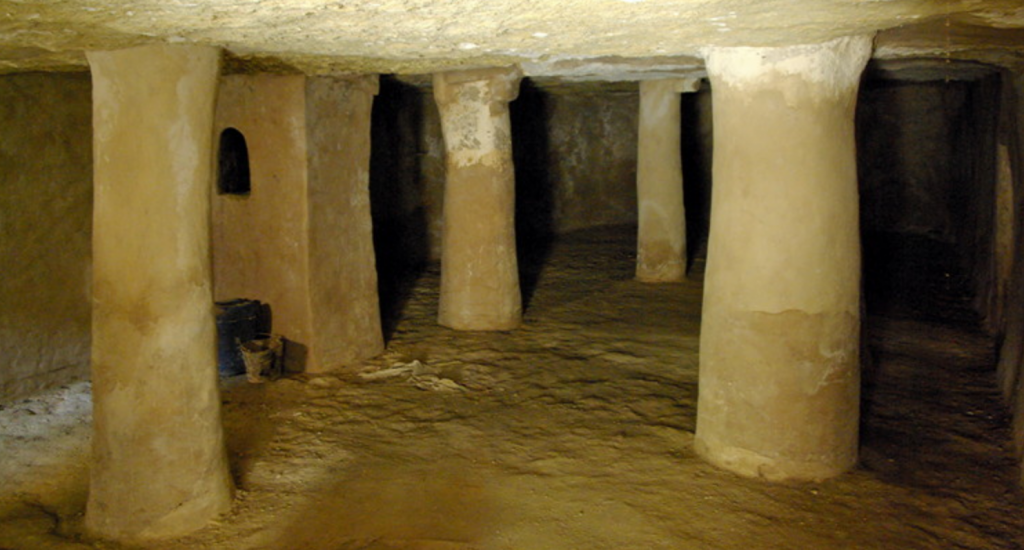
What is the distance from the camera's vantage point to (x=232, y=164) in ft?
22.3

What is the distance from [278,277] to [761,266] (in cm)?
359

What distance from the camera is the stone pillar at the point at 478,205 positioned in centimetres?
685

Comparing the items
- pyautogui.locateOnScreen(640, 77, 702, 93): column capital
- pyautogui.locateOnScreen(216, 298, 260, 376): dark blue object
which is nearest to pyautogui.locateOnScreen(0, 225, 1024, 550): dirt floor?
pyautogui.locateOnScreen(216, 298, 260, 376): dark blue object

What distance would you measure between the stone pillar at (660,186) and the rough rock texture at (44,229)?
5.54 meters

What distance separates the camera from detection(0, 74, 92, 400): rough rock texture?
5695 mm

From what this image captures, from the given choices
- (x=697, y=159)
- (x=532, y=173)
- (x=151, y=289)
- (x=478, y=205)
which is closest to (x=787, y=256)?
(x=151, y=289)

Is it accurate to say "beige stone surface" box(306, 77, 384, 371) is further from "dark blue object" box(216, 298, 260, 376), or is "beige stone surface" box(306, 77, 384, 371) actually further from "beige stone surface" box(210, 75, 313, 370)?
"dark blue object" box(216, 298, 260, 376)

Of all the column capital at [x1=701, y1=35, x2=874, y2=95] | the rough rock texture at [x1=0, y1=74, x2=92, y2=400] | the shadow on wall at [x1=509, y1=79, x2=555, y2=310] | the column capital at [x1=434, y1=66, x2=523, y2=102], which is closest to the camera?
the column capital at [x1=701, y1=35, x2=874, y2=95]

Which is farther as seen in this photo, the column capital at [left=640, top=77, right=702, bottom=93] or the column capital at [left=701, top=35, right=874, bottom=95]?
the column capital at [left=640, top=77, right=702, bottom=93]

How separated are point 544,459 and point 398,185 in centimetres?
642

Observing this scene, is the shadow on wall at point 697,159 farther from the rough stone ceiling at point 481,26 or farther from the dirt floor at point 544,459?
the rough stone ceiling at point 481,26

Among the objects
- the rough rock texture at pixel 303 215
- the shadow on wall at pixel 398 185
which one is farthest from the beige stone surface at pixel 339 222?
the shadow on wall at pixel 398 185

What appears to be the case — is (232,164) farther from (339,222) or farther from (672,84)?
(672,84)

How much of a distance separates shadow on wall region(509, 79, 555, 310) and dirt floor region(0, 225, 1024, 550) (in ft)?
17.3
